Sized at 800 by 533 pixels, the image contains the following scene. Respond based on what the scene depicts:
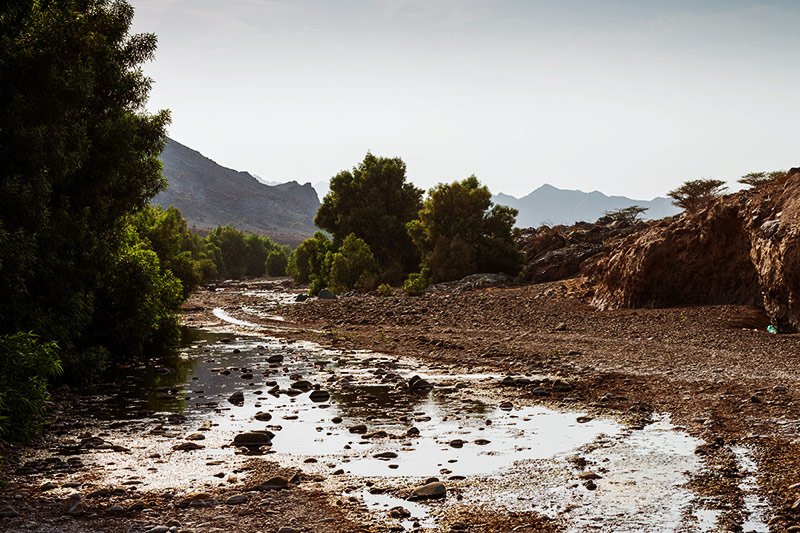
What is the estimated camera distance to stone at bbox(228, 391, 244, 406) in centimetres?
1856

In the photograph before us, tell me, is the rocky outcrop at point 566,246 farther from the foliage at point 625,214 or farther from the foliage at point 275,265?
the foliage at point 275,265

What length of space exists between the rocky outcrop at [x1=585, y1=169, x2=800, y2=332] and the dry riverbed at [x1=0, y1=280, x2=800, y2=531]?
2.27 m

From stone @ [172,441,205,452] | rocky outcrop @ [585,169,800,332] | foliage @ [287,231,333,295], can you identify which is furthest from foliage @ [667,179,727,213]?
stone @ [172,441,205,452]

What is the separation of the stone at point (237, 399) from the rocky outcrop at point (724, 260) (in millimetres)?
19530

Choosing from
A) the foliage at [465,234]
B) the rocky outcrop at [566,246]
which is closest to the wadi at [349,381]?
the rocky outcrop at [566,246]

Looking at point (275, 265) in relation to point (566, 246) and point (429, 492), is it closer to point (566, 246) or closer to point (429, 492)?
point (566, 246)

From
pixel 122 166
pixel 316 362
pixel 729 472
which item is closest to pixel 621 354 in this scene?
pixel 316 362

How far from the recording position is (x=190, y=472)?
39.4 ft

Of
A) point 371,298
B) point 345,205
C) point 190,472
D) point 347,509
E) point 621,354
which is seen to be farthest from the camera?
point 345,205

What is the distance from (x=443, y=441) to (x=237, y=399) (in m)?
7.09

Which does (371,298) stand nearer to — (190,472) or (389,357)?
(389,357)

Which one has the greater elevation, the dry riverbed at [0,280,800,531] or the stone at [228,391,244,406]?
the dry riverbed at [0,280,800,531]

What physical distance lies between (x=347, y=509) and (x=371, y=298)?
4194cm

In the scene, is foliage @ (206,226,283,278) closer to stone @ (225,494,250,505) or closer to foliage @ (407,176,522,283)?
foliage @ (407,176,522,283)
